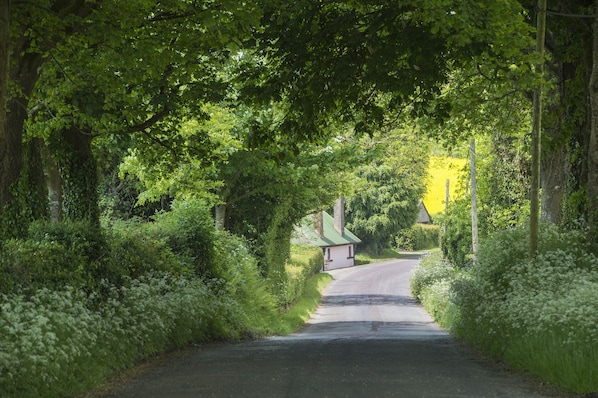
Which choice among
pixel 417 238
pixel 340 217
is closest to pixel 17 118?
pixel 340 217

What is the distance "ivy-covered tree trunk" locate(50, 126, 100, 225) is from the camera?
851 inches

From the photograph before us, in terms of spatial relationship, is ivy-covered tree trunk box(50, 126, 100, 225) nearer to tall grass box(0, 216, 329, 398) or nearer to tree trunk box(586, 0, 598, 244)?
tall grass box(0, 216, 329, 398)

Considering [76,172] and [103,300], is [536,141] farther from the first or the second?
[76,172]

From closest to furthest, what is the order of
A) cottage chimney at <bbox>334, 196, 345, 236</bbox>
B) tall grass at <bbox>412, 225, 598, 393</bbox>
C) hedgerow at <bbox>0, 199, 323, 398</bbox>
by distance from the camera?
hedgerow at <bbox>0, 199, 323, 398</bbox>, tall grass at <bbox>412, 225, 598, 393</bbox>, cottage chimney at <bbox>334, 196, 345, 236</bbox>

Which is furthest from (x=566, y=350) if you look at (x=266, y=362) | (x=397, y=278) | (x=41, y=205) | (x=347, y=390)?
(x=397, y=278)

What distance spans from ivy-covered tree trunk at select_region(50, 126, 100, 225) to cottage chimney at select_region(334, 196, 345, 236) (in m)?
83.7

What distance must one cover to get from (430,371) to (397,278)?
218 ft

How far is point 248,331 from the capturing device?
25125 millimetres

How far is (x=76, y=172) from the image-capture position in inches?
858

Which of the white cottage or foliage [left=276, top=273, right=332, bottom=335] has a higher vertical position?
the white cottage

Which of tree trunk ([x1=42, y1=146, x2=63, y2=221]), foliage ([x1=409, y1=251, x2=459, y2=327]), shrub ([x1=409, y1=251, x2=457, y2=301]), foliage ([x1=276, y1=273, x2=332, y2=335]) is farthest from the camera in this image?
shrub ([x1=409, y1=251, x2=457, y2=301])

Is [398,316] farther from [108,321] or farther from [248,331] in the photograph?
[108,321]

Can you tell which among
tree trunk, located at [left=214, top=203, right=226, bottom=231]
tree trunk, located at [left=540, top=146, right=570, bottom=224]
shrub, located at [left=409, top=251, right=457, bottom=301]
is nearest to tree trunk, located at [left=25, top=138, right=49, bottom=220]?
tree trunk, located at [left=540, top=146, right=570, bottom=224]

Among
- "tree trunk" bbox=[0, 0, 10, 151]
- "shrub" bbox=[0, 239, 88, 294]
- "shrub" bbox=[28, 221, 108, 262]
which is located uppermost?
"tree trunk" bbox=[0, 0, 10, 151]
